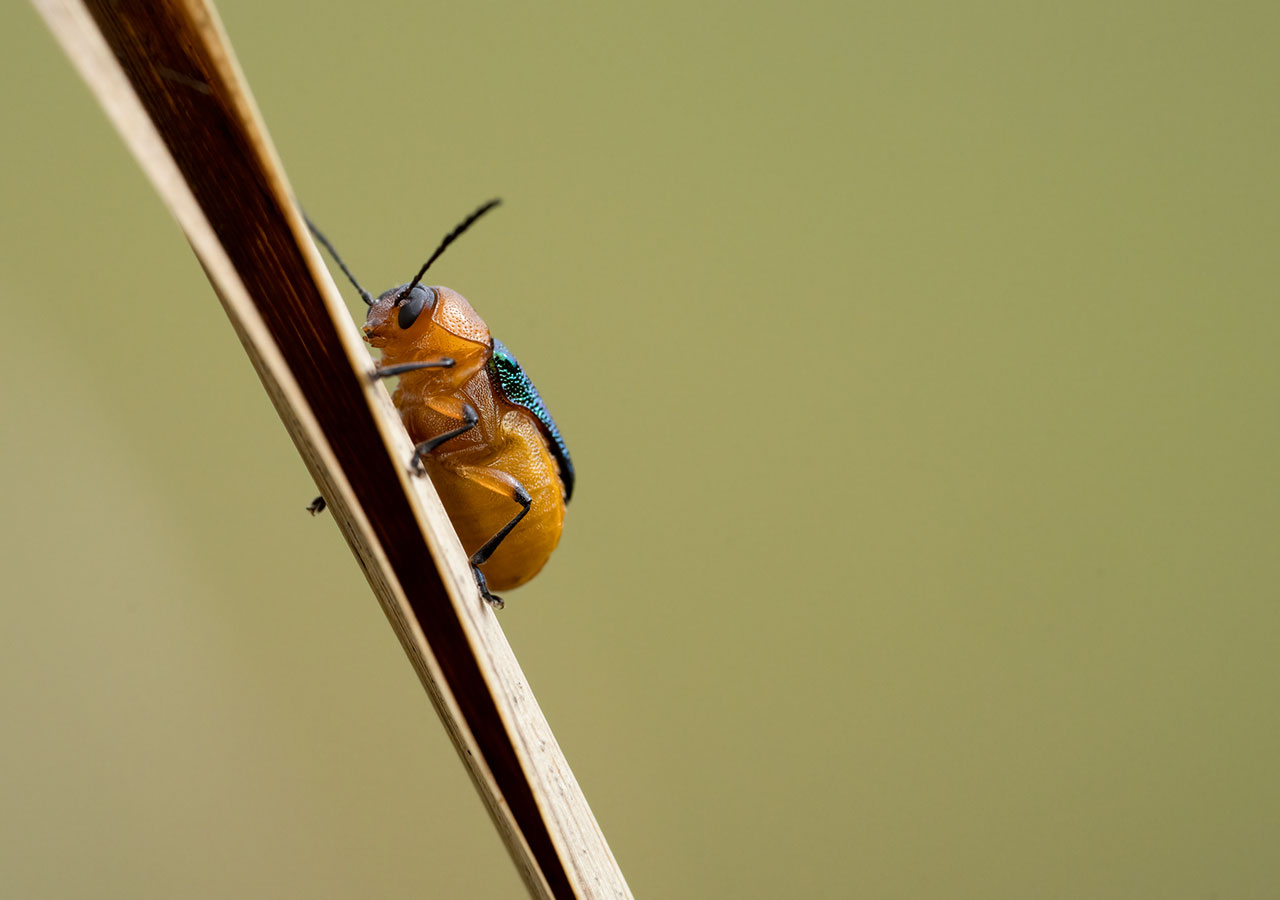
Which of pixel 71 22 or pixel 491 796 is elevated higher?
pixel 71 22

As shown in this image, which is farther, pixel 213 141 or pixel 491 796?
pixel 491 796

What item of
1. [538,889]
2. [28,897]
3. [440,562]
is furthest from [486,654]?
[28,897]

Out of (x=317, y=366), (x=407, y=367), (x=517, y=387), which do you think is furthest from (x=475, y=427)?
(x=317, y=366)

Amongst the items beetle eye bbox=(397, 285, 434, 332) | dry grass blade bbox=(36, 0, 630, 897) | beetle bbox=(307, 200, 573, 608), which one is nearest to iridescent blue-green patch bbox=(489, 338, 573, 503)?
beetle bbox=(307, 200, 573, 608)

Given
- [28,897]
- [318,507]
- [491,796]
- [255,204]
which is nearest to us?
[255,204]

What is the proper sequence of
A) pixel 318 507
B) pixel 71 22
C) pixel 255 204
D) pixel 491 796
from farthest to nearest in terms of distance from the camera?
pixel 318 507 < pixel 491 796 < pixel 255 204 < pixel 71 22

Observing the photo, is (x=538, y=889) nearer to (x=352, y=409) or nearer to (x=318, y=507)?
(x=352, y=409)
